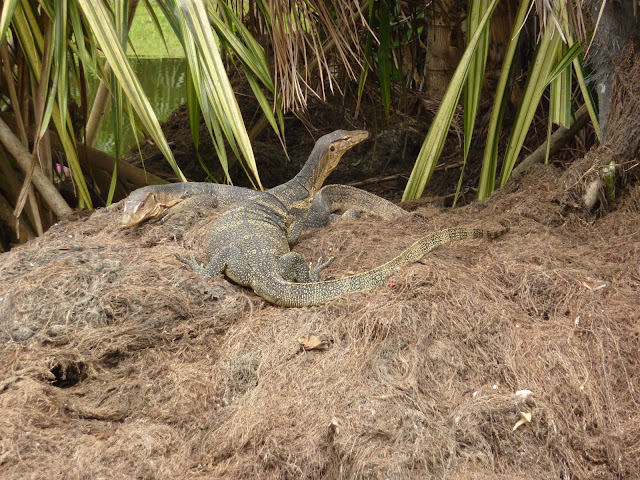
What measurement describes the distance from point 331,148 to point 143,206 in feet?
5.31

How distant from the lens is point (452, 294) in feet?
10.3

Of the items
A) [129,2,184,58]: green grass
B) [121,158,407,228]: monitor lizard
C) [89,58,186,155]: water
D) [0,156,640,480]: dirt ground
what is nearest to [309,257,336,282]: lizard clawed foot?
[0,156,640,480]: dirt ground

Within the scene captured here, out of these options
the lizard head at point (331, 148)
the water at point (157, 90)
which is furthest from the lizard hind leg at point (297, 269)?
the water at point (157, 90)

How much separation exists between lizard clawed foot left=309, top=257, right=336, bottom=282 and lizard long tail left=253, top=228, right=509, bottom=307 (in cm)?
26

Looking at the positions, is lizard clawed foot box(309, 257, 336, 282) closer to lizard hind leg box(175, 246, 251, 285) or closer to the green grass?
lizard hind leg box(175, 246, 251, 285)

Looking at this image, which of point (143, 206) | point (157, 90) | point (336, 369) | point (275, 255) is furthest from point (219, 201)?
point (157, 90)

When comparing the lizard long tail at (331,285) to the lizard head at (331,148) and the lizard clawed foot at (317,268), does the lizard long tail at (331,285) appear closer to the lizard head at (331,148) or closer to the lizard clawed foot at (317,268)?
the lizard clawed foot at (317,268)

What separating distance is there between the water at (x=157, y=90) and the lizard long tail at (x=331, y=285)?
4516 millimetres

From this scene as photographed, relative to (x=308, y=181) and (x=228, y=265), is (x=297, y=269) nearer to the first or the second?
(x=228, y=265)

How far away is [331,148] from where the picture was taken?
5348 mm

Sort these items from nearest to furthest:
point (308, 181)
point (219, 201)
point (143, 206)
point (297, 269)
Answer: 1. point (297, 269)
2. point (143, 206)
3. point (219, 201)
4. point (308, 181)

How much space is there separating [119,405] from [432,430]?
1234 mm

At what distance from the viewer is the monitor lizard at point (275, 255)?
3.46 metres

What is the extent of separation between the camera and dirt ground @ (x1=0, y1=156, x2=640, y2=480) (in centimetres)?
257
